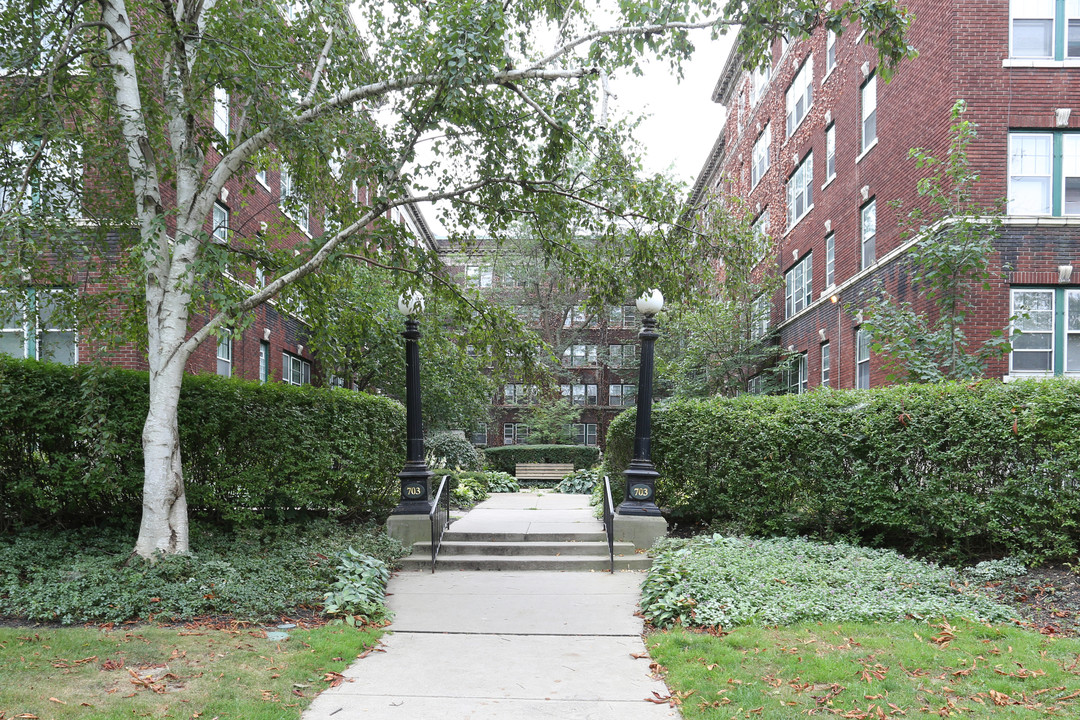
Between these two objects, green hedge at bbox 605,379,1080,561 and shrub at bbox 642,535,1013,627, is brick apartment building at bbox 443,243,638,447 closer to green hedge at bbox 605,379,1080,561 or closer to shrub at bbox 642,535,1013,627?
green hedge at bbox 605,379,1080,561

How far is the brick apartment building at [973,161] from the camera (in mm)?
14727

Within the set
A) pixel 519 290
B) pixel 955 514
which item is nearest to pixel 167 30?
pixel 955 514

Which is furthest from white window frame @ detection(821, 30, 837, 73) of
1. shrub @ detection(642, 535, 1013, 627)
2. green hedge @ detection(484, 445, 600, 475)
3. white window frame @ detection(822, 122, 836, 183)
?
green hedge @ detection(484, 445, 600, 475)

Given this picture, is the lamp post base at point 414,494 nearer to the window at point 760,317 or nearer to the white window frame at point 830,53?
the white window frame at point 830,53

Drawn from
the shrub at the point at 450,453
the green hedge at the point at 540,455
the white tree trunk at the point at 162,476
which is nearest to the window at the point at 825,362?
the shrub at the point at 450,453

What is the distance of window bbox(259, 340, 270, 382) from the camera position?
20328mm

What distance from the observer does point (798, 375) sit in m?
24.1

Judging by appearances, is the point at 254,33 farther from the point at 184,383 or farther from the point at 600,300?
the point at 600,300

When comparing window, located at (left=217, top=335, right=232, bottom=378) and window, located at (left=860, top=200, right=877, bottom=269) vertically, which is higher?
window, located at (left=860, top=200, right=877, bottom=269)

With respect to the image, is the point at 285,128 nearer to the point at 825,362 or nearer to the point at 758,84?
the point at 825,362

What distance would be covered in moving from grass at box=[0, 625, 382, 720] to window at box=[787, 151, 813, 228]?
69.6 feet

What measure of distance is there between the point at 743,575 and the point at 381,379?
1683 centimetres

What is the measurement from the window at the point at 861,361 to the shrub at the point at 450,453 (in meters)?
12.5

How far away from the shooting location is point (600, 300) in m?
10.7
